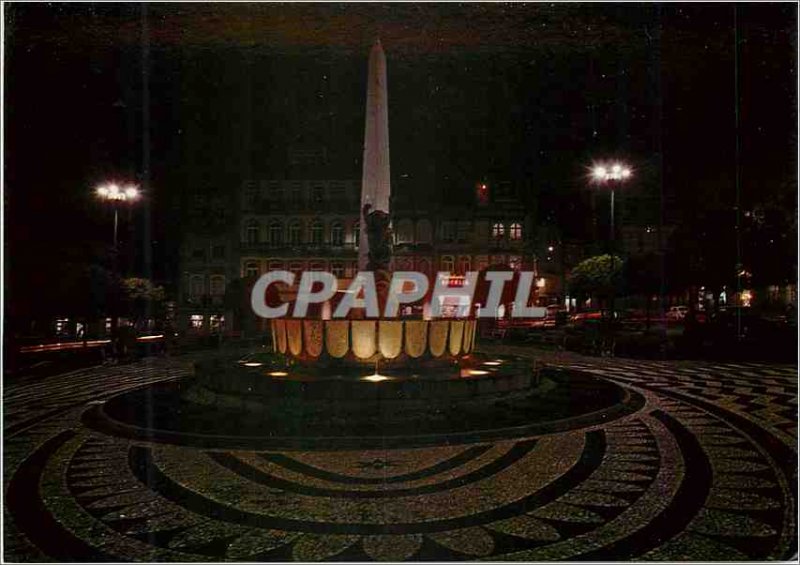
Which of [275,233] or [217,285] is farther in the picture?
[275,233]

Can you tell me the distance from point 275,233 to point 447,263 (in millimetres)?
17120

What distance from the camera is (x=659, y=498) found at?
6004mm

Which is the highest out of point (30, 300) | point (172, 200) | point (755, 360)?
point (172, 200)

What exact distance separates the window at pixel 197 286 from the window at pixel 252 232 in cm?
589

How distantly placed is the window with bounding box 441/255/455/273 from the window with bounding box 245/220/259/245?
60.4ft

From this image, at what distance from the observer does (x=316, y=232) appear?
62.5 meters

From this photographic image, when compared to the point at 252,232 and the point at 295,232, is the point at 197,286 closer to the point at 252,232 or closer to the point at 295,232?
the point at 252,232

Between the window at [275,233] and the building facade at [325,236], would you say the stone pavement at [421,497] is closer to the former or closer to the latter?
the building facade at [325,236]

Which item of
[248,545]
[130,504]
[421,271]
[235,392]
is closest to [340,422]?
[235,392]

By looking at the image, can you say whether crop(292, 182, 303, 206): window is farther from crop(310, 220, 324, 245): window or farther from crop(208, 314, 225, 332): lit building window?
crop(208, 314, 225, 332): lit building window

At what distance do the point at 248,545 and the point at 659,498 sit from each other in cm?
376

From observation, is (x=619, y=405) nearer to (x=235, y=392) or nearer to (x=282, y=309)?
(x=235, y=392)

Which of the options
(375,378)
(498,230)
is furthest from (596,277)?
(498,230)

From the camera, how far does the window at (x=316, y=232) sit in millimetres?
62406
